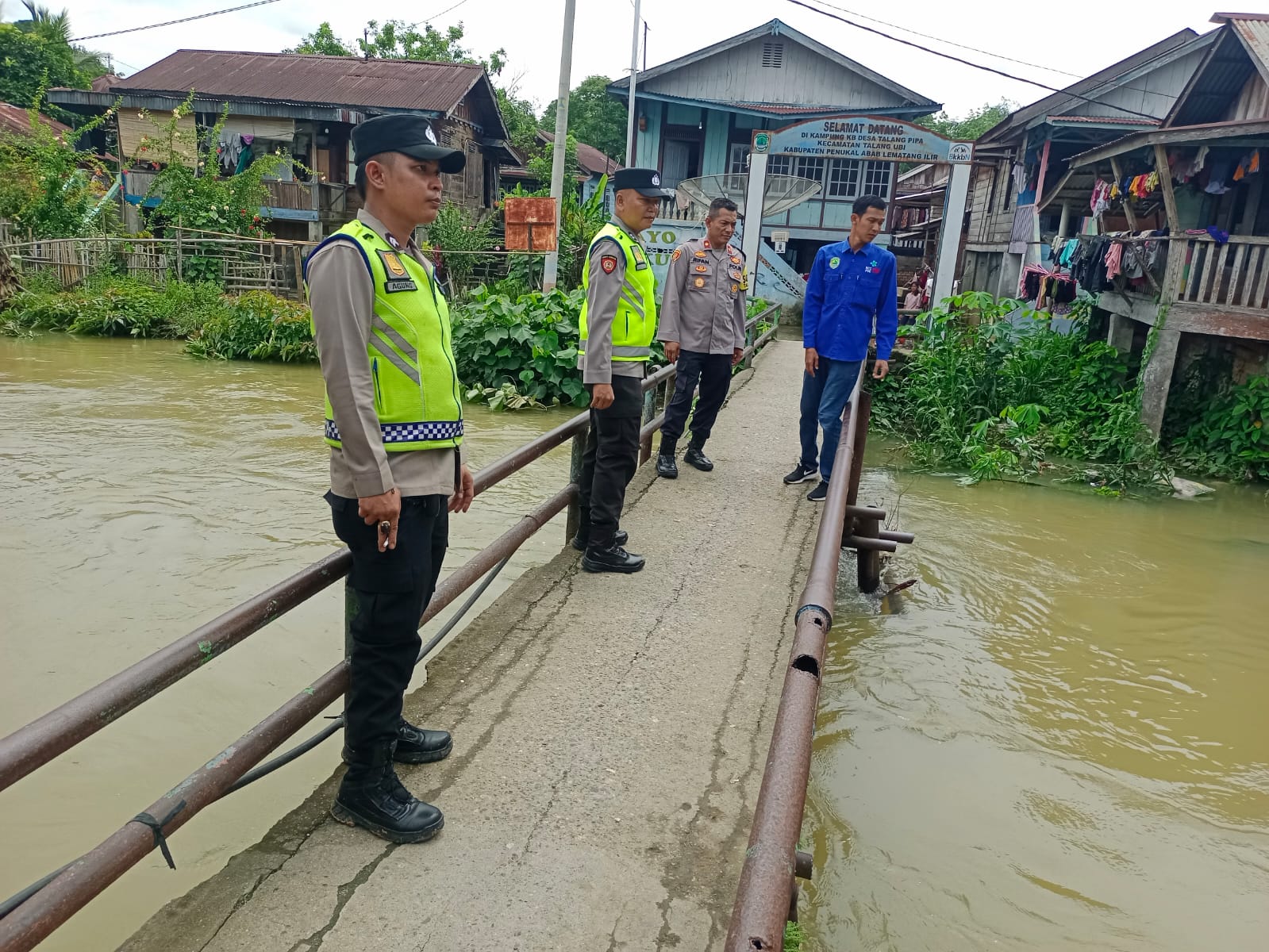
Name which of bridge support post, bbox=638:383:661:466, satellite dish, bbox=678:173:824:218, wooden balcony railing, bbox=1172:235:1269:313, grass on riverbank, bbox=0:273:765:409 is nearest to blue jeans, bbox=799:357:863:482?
bridge support post, bbox=638:383:661:466

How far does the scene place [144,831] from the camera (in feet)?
6.08

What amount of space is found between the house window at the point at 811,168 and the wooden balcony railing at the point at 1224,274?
14.3 metres

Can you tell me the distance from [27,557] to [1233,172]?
13.0m

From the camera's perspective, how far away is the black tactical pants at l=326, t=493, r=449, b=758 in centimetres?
230


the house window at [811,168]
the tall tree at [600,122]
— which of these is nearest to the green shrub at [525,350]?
the house window at [811,168]

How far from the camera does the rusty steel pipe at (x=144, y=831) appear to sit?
5.21ft

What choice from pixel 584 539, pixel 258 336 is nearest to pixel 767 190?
pixel 258 336

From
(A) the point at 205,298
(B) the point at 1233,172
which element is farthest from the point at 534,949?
(A) the point at 205,298

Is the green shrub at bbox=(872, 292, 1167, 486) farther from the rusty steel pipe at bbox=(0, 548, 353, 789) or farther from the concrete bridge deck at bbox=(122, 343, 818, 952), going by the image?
the rusty steel pipe at bbox=(0, 548, 353, 789)

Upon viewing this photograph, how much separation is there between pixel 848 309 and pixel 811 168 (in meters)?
19.6

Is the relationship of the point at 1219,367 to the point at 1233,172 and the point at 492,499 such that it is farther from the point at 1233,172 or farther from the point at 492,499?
the point at 492,499

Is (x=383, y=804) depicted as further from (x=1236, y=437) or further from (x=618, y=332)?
(x=1236, y=437)

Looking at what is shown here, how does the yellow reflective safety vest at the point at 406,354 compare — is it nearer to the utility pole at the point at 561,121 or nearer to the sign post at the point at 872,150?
the sign post at the point at 872,150

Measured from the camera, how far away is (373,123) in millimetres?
2297
